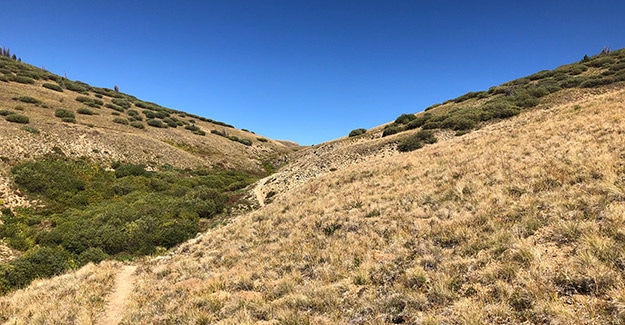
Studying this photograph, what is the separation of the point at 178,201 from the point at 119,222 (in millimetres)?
5492

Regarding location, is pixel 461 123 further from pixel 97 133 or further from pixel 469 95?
pixel 97 133

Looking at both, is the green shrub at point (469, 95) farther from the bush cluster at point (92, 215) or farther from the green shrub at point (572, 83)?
the bush cluster at point (92, 215)

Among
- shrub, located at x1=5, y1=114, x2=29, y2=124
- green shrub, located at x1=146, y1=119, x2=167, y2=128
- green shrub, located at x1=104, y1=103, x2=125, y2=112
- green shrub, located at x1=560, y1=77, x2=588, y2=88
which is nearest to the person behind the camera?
green shrub, located at x1=560, y1=77, x2=588, y2=88

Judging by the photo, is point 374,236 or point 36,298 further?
point 36,298

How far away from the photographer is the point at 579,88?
31.7m

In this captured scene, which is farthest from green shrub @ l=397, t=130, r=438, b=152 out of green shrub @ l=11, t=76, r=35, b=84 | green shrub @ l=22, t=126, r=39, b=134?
green shrub @ l=11, t=76, r=35, b=84

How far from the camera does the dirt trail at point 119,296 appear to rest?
10.3 meters

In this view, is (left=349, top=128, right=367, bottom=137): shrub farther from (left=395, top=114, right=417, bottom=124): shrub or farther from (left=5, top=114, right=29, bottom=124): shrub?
(left=5, top=114, right=29, bottom=124): shrub

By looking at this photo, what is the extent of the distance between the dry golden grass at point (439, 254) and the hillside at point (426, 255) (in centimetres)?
4

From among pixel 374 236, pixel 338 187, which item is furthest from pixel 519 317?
pixel 338 187

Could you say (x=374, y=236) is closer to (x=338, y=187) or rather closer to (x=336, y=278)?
(x=336, y=278)

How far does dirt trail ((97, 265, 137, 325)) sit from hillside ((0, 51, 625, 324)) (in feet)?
0.51

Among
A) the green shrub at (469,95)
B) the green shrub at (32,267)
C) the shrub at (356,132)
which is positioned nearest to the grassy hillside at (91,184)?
the green shrub at (32,267)

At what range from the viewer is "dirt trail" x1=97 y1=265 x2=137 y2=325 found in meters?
10.3
